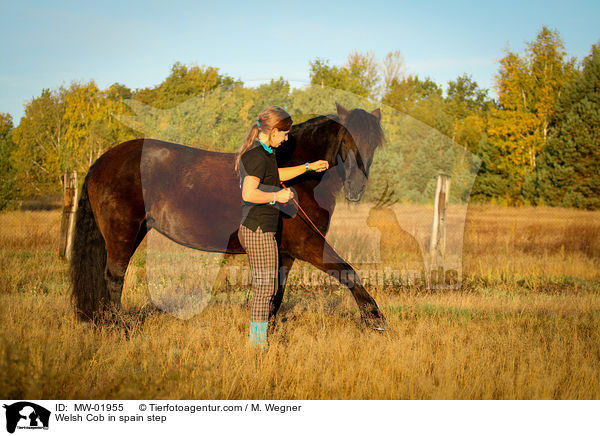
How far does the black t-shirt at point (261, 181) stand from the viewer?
3389 millimetres

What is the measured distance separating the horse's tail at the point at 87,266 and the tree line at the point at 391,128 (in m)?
7.44

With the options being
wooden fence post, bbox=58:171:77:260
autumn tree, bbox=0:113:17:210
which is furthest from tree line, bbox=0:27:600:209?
wooden fence post, bbox=58:171:77:260

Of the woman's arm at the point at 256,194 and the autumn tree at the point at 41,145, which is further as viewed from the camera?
the autumn tree at the point at 41,145

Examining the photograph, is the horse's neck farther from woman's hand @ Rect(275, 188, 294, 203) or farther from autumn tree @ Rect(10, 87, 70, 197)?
autumn tree @ Rect(10, 87, 70, 197)

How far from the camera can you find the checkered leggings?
3.54 meters

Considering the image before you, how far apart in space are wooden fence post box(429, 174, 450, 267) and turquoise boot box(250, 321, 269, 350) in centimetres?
628

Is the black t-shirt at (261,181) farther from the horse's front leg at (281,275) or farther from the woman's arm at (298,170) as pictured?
the horse's front leg at (281,275)

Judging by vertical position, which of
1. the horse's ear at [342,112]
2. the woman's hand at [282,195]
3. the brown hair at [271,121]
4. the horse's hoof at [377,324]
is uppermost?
the horse's ear at [342,112]

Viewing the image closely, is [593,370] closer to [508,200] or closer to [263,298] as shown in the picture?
[263,298]

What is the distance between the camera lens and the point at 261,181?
3479mm

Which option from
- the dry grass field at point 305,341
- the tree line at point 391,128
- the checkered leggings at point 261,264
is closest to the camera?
the dry grass field at point 305,341

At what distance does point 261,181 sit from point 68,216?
8345 millimetres
